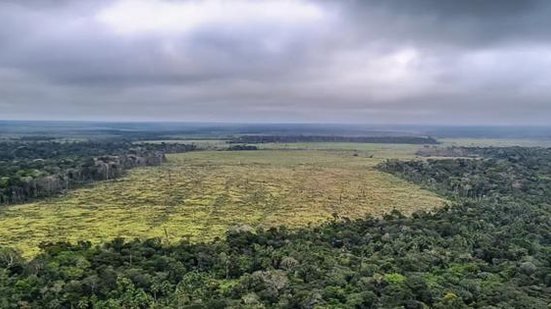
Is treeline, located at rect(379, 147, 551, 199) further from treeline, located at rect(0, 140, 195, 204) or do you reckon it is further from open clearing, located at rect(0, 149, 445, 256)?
treeline, located at rect(0, 140, 195, 204)

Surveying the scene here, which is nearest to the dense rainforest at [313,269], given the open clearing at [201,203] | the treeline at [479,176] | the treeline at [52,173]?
the open clearing at [201,203]

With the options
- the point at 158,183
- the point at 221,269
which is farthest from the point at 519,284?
the point at 158,183

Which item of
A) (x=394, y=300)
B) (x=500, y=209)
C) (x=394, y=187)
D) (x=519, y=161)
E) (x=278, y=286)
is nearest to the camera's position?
(x=394, y=300)

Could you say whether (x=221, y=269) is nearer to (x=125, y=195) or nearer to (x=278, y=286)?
(x=278, y=286)

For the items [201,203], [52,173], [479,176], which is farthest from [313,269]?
[479,176]

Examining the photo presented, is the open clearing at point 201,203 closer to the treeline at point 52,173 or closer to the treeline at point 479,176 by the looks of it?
the treeline at point 52,173
